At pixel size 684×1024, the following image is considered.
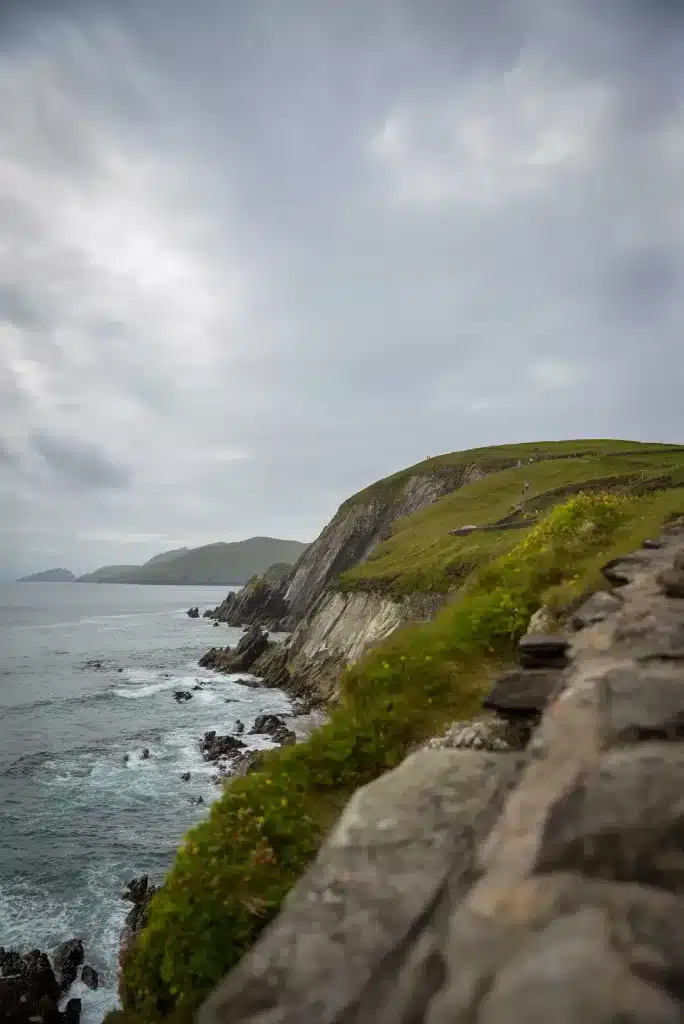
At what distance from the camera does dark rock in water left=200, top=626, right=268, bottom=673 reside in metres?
73.8

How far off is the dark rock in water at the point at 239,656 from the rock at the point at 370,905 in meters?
70.6

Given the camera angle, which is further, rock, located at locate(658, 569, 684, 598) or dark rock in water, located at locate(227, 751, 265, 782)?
dark rock in water, located at locate(227, 751, 265, 782)

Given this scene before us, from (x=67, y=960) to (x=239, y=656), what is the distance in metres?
56.1

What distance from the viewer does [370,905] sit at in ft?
13.9

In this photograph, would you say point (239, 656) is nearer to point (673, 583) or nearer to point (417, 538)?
point (417, 538)

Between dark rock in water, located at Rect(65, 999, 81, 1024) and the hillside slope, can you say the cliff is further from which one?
dark rock in water, located at Rect(65, 999, 81, 1024)

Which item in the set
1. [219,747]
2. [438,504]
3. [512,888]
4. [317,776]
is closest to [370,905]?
[512,888]

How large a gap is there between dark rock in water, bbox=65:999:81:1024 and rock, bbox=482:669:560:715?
1917cm

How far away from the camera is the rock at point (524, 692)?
20.3ft

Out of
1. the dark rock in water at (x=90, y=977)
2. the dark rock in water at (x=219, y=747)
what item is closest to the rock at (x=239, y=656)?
the dark rock in water at (x=219, y=747)

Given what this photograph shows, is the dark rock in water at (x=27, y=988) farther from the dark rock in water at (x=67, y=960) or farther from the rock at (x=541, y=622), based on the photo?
the rock at (x=541, y=622)

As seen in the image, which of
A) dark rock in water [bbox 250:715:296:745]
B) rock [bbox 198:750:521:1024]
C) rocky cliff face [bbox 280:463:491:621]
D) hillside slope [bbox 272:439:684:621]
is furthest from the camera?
rocky cliff face [bbox 280:463:491:621]

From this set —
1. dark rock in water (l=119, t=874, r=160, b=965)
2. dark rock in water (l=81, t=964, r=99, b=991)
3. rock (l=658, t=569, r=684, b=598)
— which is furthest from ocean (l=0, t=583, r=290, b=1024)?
rock (l=658, t=569, r=684, b=598)

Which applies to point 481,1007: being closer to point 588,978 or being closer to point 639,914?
point 588,978
